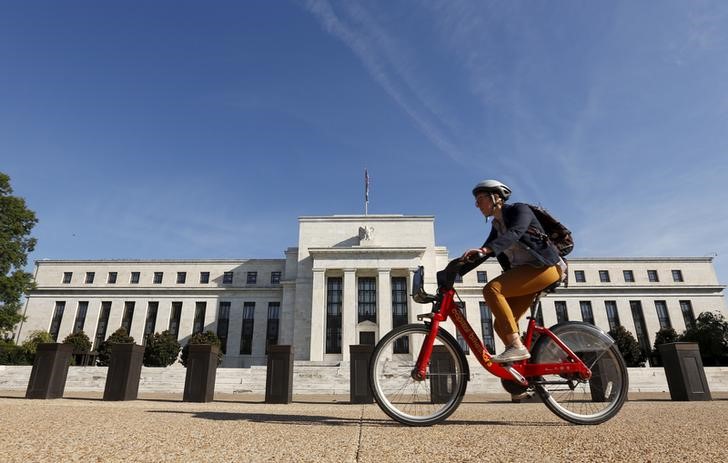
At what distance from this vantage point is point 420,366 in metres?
3.60

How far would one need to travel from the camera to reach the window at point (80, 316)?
47.8 meters

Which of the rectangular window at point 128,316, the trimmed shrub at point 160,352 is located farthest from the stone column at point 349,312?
the rectangular window at point 128,316

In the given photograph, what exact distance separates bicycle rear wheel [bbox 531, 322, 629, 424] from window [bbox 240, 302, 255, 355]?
153 feet

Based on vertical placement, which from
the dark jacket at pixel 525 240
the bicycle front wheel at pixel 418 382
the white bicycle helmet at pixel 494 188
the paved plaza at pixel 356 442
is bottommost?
the paved plaza at pixel 356 442

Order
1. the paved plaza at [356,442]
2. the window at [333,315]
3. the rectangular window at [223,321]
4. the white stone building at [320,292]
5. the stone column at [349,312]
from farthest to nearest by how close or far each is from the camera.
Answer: the rectangular window at [223,321]
the white stone building at [320,292]
the window at [333,315]
the stone column at [349,312]
the paved plaza at [356,442]

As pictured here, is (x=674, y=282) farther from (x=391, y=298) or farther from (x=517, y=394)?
(x=517, y=394)

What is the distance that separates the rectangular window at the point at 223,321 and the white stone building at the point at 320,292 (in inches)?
4.6

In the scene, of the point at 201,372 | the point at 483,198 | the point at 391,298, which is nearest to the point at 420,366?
the point at 483,198

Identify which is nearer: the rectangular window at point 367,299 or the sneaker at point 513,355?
the sneaker at point 513,355

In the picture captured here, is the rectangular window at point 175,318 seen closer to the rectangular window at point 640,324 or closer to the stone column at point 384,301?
the stone column at point 384,301

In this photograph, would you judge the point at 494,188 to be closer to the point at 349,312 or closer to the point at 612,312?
the point at 349,312

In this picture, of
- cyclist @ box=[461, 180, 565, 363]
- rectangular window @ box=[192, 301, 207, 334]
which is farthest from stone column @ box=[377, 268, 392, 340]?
cyclist @ box=[461, 180, 565, 363]

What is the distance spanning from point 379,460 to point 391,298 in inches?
1539

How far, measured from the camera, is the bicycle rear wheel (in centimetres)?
362
